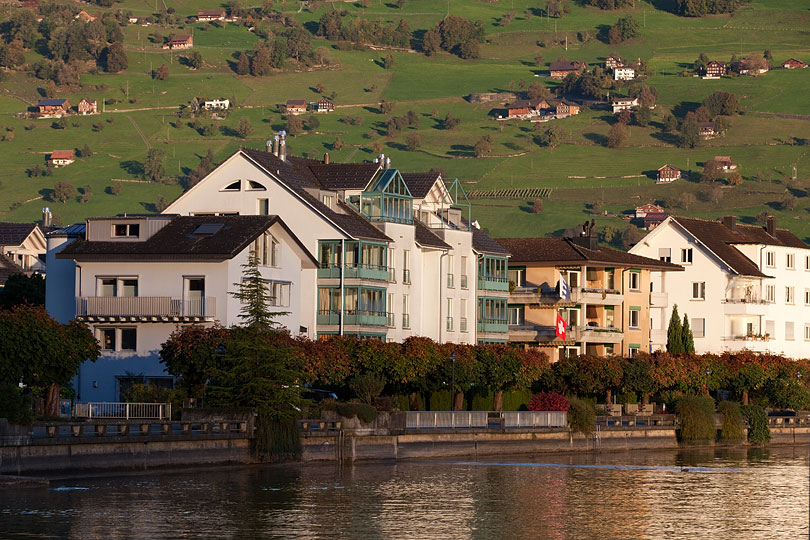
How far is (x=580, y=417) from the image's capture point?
301ft

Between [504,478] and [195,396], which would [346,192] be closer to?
[195,396]

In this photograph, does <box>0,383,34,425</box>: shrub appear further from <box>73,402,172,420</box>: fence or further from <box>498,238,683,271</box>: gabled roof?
<box>498,238,683,271</box>: gabled roof

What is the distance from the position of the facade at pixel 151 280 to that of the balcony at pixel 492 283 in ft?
81.8

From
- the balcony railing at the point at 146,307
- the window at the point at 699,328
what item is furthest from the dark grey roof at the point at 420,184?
the window at the point at 699,328

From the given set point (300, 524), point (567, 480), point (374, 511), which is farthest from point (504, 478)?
point (300, 524)

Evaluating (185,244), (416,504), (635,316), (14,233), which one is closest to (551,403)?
(185,244)

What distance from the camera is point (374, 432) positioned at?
77812mm

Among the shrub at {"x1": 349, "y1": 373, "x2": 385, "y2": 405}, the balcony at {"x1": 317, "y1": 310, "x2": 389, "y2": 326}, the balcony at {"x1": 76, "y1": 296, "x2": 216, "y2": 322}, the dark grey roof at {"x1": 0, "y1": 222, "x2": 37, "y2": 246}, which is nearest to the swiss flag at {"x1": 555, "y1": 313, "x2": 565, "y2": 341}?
the balcony at {"x1": 317, "y1": 310, "x2": 389, "y2": 326}

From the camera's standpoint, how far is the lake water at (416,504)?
173 ft

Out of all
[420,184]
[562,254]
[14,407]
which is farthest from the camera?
[562,254]

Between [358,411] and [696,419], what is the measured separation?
→ 31.1 meters

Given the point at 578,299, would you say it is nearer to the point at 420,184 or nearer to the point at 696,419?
the point at 420,184

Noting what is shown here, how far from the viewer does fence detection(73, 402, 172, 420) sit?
7300cm

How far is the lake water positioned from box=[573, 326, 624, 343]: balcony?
39744mm
